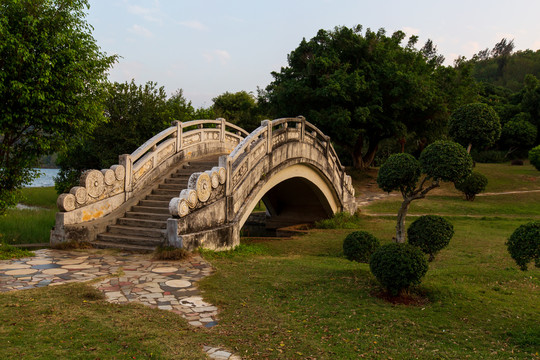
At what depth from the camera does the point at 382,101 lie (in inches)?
1076

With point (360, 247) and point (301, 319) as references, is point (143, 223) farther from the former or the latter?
point (301, 319)

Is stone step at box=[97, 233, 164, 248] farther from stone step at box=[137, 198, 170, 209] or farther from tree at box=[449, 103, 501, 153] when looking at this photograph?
tree at box=[449, 103, 501, 153]

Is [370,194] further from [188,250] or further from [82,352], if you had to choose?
[82,352]

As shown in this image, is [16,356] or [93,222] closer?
[16,356]

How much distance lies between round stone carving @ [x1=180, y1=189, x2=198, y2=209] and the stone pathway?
3.90 feet

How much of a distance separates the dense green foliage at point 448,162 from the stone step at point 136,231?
6.07 metres

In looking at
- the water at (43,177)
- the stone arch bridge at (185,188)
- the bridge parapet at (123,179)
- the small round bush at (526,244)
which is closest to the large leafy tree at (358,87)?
the stone arch bridge at (185,188)

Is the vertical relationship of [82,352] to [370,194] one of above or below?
below

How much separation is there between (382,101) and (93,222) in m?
21.7

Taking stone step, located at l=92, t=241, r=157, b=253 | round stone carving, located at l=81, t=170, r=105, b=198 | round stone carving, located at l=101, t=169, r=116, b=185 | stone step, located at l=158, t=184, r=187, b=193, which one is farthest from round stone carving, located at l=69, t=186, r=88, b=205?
stone step, located at l=158, t=184, r=187, b=193

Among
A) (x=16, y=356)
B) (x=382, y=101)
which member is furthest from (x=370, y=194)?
(x=16, y=356)

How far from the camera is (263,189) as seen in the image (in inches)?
501

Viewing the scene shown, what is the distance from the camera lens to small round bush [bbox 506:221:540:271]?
5.22 m

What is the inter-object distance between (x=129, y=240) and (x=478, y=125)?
25.8 ft
